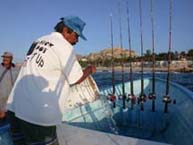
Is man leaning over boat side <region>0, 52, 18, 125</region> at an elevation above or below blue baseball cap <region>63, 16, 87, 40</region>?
below

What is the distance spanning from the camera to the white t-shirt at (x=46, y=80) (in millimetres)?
2305

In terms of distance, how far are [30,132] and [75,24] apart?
1.05 meters

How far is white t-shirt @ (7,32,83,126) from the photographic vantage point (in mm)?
2305

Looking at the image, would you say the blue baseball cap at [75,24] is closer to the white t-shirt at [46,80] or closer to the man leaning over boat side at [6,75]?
the white t-shirt at [46,80]

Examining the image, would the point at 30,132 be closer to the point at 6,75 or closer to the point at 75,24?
the point at 75,24

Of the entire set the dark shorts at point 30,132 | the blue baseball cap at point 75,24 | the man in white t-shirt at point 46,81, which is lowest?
the dark shorts at point 30,132

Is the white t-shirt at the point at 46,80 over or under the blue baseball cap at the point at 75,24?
under

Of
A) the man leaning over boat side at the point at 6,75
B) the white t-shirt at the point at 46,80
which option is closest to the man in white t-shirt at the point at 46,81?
the white t-shirt at the point at 46,80

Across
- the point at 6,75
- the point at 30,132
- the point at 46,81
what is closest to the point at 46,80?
the point at 46,81

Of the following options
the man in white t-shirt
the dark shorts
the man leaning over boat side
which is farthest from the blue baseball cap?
the man leaning over boat side

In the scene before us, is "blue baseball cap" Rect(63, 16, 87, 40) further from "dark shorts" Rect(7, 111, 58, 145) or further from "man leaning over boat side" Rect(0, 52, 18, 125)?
"man leaning over boat side" Rect(0, 52, 18, 125)

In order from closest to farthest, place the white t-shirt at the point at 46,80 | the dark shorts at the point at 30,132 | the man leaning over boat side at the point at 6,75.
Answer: the white t-shirt at the point at 46,80
the dark shorts at the point at 30,132
the man leaning over boat side at the point at 6,75

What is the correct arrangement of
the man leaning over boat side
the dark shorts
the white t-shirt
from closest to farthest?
the white t-shirt < the dark shorts < the man leaning over boat side

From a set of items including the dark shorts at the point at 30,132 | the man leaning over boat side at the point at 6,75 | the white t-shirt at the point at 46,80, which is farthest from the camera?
the man leaning over boat side at the point at 6,75
